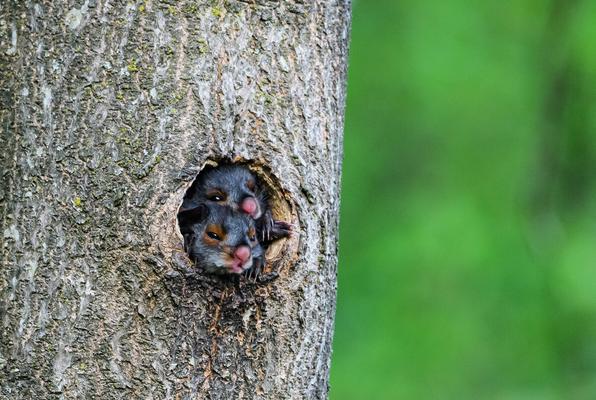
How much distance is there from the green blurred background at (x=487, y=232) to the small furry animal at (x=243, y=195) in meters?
3.77

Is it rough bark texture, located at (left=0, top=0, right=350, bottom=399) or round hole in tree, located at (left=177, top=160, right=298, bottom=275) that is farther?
round hole in tree, located at (left=177, top=160, right=298, bottom=275)

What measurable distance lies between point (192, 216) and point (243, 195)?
23cm

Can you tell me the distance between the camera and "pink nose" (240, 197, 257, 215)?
325cm

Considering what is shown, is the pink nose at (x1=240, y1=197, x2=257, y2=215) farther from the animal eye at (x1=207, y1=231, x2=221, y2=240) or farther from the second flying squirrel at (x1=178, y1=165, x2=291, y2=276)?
the animal eye at (x1=207, y1=231, x2=221, y2=240)

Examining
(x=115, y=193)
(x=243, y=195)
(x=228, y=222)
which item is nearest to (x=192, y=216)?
(x=228, y=222)

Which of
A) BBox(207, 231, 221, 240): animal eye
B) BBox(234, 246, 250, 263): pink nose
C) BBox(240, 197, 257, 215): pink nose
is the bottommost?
BBox(234, 246, 250, 263): pink nose

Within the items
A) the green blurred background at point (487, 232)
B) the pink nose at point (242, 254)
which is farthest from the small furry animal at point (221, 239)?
the green blurred background at point (487, 232)

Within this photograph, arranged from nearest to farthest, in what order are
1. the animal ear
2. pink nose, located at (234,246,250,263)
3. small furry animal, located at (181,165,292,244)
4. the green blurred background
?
pink nose, located at (234,246,250,263), small furry animal, located at (181,165,292,244), the animal ear, the green blurred background

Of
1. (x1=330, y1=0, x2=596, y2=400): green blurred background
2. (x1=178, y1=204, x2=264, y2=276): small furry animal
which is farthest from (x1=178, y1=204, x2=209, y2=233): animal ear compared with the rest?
(x1=330, y1=0, x2=596, y2=400): green blurred background

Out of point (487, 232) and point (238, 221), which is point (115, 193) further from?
point (487, 232)

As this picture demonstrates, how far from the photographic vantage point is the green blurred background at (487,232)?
22.9ft

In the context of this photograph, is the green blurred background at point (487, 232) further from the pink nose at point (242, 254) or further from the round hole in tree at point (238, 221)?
the pink nose at point (242, 254)

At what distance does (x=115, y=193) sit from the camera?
2.99m

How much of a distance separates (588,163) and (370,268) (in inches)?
67.8
